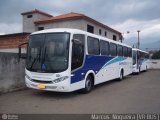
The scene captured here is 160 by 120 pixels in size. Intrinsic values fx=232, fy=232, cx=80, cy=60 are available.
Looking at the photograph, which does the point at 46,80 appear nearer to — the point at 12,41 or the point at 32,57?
the point at 32,57

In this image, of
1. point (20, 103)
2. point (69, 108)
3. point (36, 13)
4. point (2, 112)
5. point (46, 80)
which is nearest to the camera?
point (2, 112)

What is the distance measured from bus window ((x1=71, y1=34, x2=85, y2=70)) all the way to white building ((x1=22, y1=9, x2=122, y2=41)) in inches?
639

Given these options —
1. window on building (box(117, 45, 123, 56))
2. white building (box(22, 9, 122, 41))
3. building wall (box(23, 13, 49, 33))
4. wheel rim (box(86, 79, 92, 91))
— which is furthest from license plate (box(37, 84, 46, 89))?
building wall (box(23, 13, 49, 33))

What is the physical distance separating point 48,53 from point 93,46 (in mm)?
3275

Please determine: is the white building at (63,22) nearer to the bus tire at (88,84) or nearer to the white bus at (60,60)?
the white bus at (60,60)

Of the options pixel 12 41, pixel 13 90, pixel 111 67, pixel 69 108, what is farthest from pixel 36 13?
pixel 69 108

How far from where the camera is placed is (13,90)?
40.0 ft

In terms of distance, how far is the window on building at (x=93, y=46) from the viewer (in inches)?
472

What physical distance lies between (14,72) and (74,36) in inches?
162

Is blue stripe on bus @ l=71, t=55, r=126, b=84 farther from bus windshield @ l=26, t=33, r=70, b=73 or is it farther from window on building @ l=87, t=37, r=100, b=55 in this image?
bus windshield @ l=26, t=33, r=70, b=73

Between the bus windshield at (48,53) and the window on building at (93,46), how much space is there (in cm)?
209

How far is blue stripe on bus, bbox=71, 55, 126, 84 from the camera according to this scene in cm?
1052

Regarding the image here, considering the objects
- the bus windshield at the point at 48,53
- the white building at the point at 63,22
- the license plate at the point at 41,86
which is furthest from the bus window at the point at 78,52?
the white building at the point at 63,22

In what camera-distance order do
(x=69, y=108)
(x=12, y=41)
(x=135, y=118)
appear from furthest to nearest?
1. (x=12, y=41)
2. (x=69, y=108)
3. (x=135, y=118)
